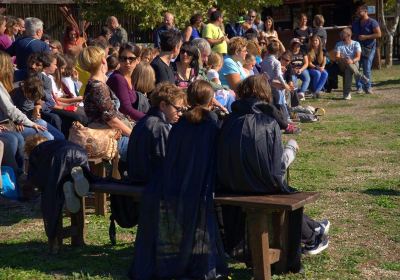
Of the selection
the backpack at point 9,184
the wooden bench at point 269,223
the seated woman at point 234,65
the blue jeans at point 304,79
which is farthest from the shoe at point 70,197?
the blue jeans at point 304,79

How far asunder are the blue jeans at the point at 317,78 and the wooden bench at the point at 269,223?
13.6 meters

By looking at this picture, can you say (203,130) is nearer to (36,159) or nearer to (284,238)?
(284,238)

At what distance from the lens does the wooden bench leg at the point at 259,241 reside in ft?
19.7

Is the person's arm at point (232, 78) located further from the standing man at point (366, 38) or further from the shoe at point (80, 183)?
the standing man at point (366, 38)

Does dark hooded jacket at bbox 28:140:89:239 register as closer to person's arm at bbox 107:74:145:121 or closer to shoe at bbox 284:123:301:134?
person's arm at bbox 107:74:145:121

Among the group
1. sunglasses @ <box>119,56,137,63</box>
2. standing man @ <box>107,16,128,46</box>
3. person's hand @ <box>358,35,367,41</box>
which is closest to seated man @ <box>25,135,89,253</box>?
sunglasses @ <box>119,56,137,63</box>

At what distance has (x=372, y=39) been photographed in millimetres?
21359

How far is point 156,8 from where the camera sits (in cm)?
2523

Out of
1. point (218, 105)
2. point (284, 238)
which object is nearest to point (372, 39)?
point (218, 105)

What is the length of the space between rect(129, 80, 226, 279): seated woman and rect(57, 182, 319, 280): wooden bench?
19 cm

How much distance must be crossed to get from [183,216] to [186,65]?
210 inches

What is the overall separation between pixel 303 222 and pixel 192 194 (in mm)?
1132

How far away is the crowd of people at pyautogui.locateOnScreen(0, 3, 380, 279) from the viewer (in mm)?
6129

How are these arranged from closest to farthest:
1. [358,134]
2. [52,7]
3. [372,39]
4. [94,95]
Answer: [94,95] → [358,134] → [372,39] → [52,7]
